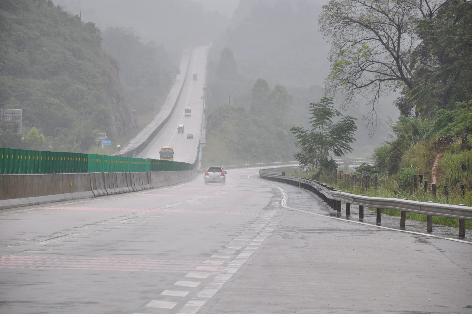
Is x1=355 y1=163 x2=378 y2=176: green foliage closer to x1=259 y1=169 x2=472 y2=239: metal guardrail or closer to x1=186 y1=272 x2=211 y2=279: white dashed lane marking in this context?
x1=259 y1=169 x2=472 y2=239: metal guardrail

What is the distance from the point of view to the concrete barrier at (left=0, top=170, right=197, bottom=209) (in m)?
30.1

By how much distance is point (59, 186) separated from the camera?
1412 inches

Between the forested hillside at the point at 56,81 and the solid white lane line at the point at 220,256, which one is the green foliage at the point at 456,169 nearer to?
the solid white lane line at the point at 220,256

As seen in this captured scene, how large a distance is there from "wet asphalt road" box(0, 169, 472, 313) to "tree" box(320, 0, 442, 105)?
34803 mm

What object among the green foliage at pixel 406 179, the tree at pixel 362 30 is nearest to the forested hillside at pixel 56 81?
the tree at pixel 362 30

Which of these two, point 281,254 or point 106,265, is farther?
point 281,254

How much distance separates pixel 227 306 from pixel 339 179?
51.9 m

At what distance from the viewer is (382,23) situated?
59.7m

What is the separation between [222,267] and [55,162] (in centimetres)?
2372

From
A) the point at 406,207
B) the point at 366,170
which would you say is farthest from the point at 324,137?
the point at 406,207

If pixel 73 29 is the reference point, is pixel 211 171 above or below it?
below

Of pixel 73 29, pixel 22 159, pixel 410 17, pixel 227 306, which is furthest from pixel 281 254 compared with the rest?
pixel 73 29

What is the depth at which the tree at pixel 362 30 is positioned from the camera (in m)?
59.2

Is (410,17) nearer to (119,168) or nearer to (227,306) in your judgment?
(119,168)
